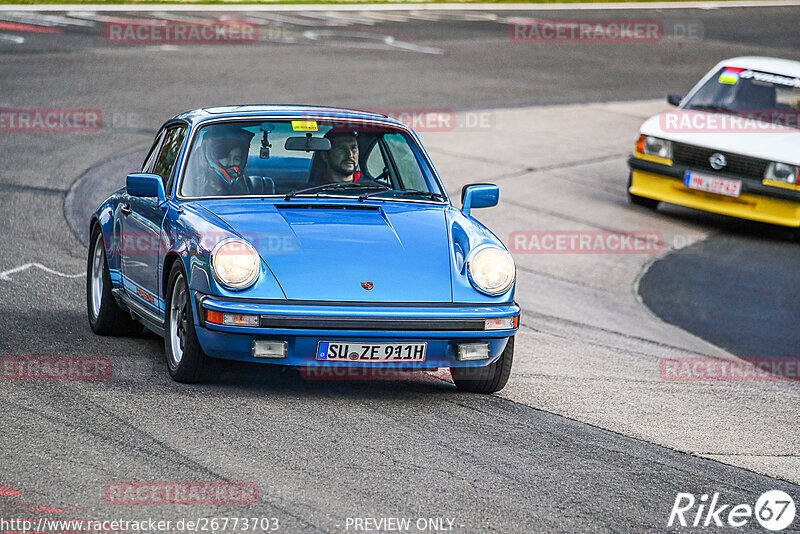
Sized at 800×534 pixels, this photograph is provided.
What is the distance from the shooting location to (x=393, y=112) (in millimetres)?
18375

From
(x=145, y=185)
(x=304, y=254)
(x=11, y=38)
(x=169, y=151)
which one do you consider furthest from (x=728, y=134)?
(x=11, y=38)

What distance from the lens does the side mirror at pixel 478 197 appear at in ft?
25.0

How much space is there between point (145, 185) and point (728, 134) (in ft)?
28.1

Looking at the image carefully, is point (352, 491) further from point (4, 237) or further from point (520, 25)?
point (520, 25)

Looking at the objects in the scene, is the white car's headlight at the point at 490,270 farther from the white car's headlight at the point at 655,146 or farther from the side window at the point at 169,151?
the white car's headlight at the point at 655,146

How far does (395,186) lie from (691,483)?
283 centimetres

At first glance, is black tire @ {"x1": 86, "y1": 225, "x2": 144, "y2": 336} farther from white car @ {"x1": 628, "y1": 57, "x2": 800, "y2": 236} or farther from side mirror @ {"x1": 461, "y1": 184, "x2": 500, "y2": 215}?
white car @ {"x1": 628, "y1": 57, "x2": 800, "y2": 236}

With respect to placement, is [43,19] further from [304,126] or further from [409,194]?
[409,194]

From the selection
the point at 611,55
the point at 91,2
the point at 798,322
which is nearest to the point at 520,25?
the point at 611,55

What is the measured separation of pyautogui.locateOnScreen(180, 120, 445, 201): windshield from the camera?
734 centimetres

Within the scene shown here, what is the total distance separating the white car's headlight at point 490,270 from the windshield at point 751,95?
859 cm

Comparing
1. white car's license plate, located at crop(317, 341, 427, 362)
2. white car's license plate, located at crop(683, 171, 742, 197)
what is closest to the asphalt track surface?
white car's license plate, located at crop(317, 341, 427, 362)

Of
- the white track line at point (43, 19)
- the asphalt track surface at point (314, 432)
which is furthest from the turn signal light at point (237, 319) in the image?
the white track line at point (43, 19)

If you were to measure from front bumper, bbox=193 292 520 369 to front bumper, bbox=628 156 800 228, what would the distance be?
26.0 ft
